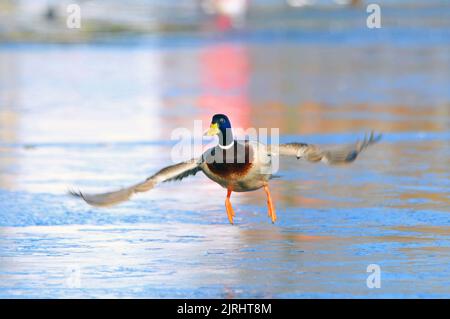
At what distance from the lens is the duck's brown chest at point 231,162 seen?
8523 millimetres

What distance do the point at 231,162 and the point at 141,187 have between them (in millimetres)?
573

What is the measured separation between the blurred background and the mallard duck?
35 centimetres

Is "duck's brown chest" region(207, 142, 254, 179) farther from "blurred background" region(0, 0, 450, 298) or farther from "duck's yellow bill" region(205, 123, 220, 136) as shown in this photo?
"blurred background" region(0, 0, 450, 298)

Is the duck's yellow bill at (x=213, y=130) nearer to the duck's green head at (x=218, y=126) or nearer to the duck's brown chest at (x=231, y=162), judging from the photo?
the duck's green head at (x=218, y=126)

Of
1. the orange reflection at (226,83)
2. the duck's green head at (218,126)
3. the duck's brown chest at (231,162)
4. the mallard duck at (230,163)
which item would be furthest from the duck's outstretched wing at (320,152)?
the orange reflection at (226,83)

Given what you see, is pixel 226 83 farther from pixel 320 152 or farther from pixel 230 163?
pixel 230 163

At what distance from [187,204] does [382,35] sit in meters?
20.7

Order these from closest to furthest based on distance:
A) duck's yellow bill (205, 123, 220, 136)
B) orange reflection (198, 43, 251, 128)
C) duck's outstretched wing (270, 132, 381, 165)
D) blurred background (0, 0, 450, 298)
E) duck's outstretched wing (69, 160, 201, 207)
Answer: blurred background (0, 0, 450, 298) < duck's outstretched wing (69, 160, 201, 207) < duck's yellow bill (205, 123, 220, 136) < duck's outstretched wing (270, 132, 381, 165) < orange reflection (198, 43, 251, 128)

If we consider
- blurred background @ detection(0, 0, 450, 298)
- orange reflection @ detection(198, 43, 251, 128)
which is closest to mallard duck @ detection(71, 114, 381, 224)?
blurred background @ detection(0, 0, 450, 298)

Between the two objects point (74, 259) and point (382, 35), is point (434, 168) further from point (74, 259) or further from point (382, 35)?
point (382, 35)

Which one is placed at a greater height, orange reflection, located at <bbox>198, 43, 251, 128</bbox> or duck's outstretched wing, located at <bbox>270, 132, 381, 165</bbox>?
orange reflection, located at <bbox>198, 43, 251, 128</bbox>

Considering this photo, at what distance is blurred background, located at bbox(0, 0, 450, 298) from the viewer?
25.6 ft

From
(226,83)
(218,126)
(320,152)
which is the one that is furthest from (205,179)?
(226,83)

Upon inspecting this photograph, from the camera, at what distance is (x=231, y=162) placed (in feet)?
28.1
